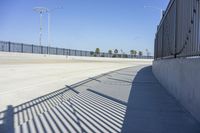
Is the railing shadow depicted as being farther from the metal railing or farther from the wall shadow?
the metal railing

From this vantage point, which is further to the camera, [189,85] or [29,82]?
[29,82]

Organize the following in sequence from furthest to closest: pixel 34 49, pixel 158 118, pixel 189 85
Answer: pixel 34 49 < pixel 189 85 < pixel 158 118

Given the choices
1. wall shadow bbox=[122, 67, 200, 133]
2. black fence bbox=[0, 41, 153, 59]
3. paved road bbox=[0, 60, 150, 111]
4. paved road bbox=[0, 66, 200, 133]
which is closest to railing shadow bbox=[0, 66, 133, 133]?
paved road bbox=[0, 66, 200, 133]

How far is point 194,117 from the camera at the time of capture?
20.1ft

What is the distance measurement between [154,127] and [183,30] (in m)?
3.35

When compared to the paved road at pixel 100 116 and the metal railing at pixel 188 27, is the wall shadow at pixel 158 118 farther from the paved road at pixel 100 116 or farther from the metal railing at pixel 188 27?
the metal railing at pixel 188 27

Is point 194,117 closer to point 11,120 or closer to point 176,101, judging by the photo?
point 176,101

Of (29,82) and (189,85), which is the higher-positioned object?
(189,85)

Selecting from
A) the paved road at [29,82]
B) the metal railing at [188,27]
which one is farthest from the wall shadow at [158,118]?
the paved road at [29,82]

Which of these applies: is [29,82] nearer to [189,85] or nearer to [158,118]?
[158,118]

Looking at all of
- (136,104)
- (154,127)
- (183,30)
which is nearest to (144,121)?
(154,127)

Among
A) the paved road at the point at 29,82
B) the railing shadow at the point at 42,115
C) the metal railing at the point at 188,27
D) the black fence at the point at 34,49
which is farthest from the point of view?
the black fence at the point at 34,49

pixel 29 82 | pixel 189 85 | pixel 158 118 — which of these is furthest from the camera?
pixel 29 82

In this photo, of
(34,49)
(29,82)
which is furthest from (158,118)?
(34,49)
